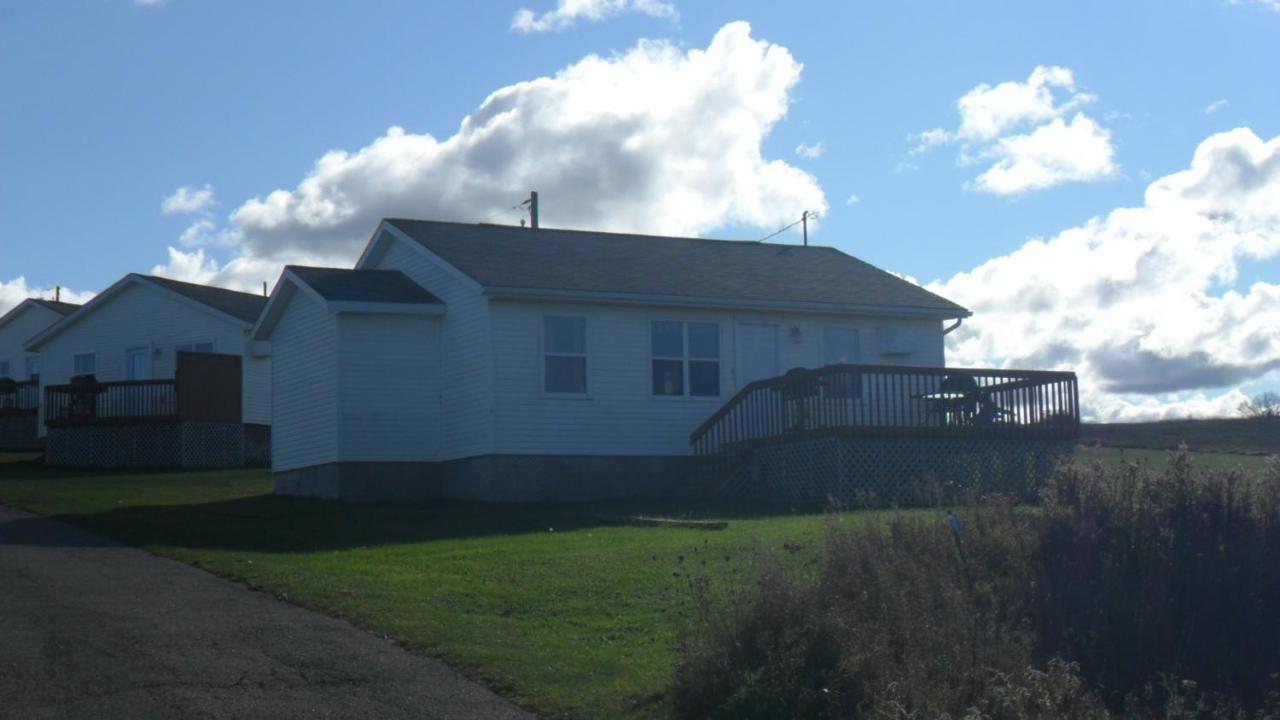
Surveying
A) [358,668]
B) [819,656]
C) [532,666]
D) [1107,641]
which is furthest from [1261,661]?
[358,668]

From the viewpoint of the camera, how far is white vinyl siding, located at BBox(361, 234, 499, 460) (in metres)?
24.2

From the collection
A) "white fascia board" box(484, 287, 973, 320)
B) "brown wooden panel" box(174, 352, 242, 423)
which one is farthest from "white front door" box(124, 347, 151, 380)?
"white fascia board" box(484, 287, 973, 320)

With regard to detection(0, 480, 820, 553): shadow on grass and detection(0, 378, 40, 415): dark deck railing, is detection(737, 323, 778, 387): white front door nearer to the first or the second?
detection(0, 480, 820, 553): shadow on grass

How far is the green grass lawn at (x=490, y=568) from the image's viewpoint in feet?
34.8

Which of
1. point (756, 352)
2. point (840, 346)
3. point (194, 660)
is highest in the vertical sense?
point (840, 346)

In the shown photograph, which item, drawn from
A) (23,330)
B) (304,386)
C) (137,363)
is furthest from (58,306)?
(304,386)

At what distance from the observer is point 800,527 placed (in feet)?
57.1

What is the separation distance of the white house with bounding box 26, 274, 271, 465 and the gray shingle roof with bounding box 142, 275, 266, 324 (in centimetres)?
4

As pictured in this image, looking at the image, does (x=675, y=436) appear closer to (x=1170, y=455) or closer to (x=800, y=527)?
(x=800, y=527)

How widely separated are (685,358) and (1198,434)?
15841 mm

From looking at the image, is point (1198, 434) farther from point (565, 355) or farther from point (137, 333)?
point (137, 333)

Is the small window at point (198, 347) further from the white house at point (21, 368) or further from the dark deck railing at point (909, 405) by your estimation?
the dark deck railing at point (909, 405)

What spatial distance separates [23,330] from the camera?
47.3 meters

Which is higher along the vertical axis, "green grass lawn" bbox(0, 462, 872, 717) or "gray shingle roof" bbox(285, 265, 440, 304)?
"gray shingle roof" bbox(285, 265, 440, 304)
